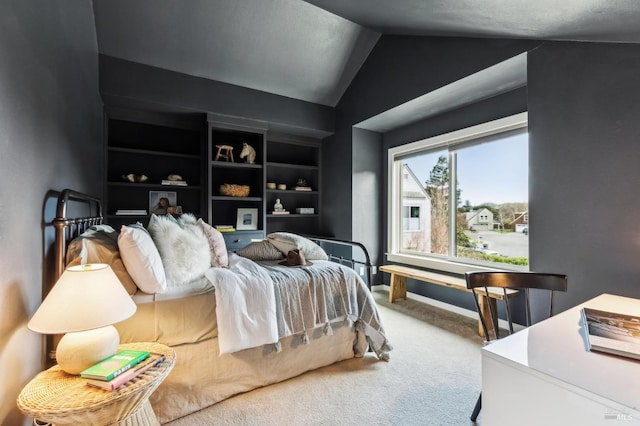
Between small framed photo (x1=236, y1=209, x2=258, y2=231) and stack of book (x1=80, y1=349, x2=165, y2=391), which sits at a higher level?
small framed photo (x1=236, y1=209, x2=258, y2=231)

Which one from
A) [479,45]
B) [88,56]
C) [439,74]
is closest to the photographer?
[88,56]

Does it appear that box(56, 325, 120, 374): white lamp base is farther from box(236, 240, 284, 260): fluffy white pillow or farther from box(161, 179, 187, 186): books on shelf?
box(161, 179, 187, 186): books on shelf

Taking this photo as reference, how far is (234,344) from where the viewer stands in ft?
5.44

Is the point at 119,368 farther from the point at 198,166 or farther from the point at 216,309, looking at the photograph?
the point at 198,166

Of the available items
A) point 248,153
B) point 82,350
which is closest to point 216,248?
point 82,350

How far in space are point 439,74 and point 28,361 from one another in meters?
3.54

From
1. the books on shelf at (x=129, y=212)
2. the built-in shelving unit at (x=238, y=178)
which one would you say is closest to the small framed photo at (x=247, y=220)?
the built-in shelving unit at (x=238, y=178)

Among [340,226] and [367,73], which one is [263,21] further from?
[340,226]

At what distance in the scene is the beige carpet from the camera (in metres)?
1.59

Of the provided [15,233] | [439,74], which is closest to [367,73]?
Answer: [439,74]

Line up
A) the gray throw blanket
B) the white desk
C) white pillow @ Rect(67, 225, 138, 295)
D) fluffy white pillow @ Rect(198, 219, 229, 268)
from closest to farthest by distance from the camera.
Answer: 1. the white desk
2. white pillow @ Rect(67, 225, 138, 295)
3. the gray throw blanket
4. fluffy white pillow @ Rect(198, 219, 229, 268)

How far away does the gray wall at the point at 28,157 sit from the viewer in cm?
99

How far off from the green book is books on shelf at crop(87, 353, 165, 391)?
0.04 ft

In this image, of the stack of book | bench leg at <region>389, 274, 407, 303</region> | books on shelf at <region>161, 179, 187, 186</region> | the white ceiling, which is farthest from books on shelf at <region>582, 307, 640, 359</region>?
books on shelf at <region>161, 179, 187, 186</region>
